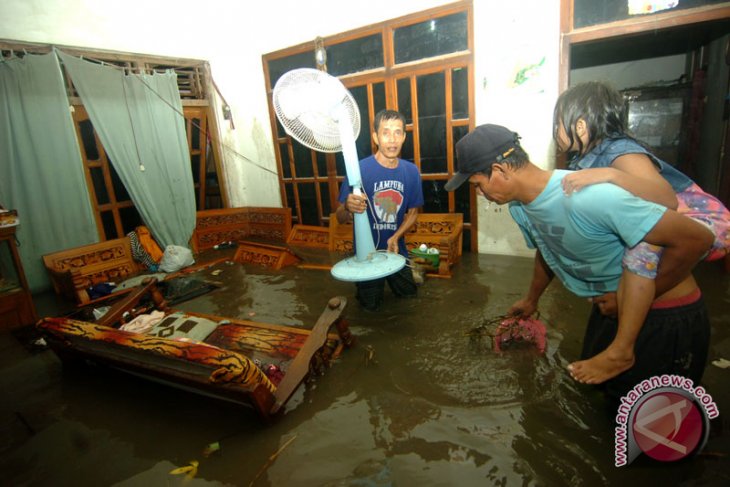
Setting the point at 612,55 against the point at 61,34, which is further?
the point at 612,55

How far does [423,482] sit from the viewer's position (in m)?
1.72

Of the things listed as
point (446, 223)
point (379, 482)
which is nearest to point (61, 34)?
point (446, 223)

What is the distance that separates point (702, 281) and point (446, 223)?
273cm

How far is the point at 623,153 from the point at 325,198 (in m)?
5.00

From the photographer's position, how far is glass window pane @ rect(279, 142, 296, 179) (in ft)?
21.0

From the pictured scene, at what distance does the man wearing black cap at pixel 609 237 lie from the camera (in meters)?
1.28

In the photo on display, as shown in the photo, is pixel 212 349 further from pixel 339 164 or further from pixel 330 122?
pixel 339 164

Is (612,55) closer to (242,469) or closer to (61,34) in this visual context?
(242,469)

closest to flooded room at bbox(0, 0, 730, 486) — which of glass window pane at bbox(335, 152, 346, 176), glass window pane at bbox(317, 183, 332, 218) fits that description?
glass window pane at bbox(317, 183, 332, 218)

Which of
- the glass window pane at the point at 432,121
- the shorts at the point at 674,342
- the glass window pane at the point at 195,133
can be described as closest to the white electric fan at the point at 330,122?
the shorts at the point at 674,342

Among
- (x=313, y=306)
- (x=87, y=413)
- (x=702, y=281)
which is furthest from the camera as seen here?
(x=313, y=306)

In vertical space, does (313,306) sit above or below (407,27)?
below

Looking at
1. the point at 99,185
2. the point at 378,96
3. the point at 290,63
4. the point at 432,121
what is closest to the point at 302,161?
the point at 290,63

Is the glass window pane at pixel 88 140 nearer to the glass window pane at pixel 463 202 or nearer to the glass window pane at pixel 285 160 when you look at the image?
the glass window pane at pixel 285 160
